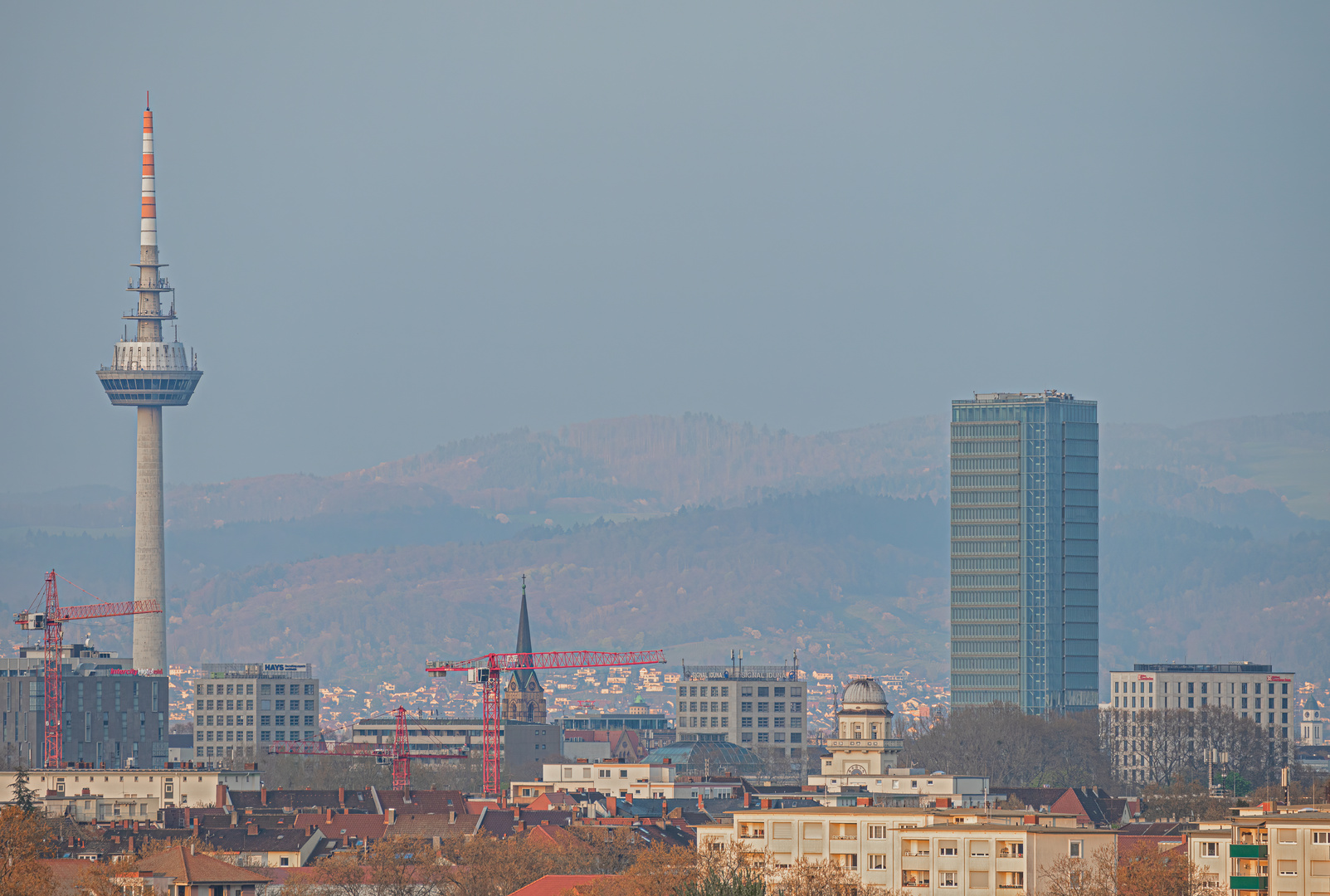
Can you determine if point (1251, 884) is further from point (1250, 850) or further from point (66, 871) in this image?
point (66, 871)

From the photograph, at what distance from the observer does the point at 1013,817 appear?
393ft

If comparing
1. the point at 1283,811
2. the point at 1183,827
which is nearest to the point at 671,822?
the point at 1183,827

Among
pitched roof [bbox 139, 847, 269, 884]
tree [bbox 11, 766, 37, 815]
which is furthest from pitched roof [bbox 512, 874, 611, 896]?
tree [bbox 11, 766, 37, 815]

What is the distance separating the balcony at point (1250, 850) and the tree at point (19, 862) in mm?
42640

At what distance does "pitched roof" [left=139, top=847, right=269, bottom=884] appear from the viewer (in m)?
114

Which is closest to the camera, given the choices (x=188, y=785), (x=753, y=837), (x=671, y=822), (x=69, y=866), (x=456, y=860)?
(x=753, y=837)

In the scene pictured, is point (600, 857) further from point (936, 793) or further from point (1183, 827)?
point (936, 793)

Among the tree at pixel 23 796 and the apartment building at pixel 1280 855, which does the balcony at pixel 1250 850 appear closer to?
the apartment building at pixel 1280 855

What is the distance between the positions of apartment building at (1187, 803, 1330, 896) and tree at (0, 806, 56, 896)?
42.5 metres

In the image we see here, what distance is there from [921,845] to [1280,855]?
1682 cm

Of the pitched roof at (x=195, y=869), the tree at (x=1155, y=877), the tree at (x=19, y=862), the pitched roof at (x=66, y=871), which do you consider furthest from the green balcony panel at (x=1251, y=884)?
the pitched roof at (x=66, y=871)

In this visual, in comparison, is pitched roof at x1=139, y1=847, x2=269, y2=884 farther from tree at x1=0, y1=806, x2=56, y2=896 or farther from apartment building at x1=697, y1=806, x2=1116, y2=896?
apartment building at x1=697, y1=806, x2=1116, y2=896

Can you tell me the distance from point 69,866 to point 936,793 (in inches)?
3377

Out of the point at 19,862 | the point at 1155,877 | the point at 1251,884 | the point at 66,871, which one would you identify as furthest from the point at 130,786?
the point at 1251,884
